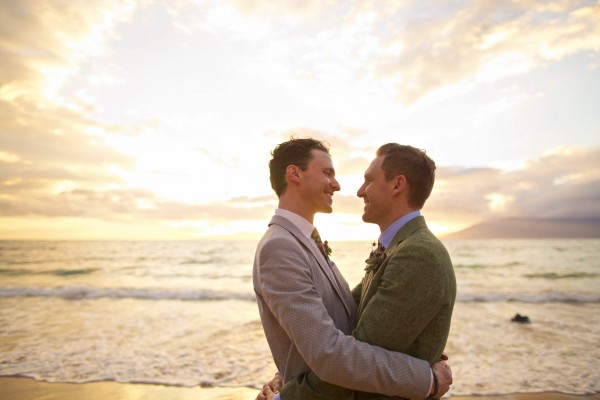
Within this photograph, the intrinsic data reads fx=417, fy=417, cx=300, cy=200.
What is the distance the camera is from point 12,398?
6.18 m

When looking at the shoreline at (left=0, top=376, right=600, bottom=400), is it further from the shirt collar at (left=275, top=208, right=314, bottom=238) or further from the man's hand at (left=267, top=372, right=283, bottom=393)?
the shirt collar at (left=275, top=208, right=314, bottom=238)

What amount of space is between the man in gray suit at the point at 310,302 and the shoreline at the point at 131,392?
14.2 feet

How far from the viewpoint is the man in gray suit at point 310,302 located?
6.26ft

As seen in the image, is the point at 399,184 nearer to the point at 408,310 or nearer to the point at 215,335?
the point at 408,310

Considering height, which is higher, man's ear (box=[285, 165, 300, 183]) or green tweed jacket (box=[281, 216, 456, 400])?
man's ear (box=[285, 165, 300, 183])

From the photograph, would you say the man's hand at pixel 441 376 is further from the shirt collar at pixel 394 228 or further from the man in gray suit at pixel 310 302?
the shirt collar at pixel 394 228

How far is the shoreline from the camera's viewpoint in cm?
606

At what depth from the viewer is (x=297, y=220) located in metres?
2.51

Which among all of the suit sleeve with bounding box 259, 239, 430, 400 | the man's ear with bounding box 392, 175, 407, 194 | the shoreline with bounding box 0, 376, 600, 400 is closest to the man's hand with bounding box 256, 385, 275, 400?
the suit sleeve with bounding box 259, 239, 430, 400

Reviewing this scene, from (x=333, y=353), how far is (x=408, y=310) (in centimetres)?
40

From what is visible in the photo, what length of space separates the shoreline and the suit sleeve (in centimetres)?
463

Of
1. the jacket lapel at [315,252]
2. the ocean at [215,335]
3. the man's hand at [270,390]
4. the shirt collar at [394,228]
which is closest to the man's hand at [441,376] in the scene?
the jacket lapel at [315,252]

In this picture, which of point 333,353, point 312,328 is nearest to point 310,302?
point 312,328

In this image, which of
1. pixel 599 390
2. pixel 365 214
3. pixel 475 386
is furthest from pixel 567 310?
pixel 365 214
